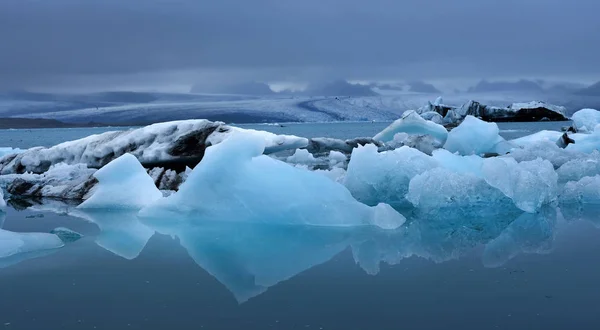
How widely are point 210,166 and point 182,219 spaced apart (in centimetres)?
79

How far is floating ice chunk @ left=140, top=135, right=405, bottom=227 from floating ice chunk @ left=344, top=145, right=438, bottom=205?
1.37m

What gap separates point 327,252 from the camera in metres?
5.22

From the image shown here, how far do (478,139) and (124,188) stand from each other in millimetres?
10099

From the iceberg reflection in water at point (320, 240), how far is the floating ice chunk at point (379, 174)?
459mm

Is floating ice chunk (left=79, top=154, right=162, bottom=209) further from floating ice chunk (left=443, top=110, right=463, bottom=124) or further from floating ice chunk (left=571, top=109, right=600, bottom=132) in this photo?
floating ice chunk (left=443, top=110, right=463, bottom=124)

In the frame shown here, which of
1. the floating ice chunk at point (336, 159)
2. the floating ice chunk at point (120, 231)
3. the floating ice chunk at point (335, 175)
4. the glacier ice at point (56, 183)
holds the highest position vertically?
the floating ice chunk at point (335, 175)

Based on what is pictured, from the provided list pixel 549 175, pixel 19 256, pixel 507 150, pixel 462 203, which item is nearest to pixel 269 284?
pixel 19 256

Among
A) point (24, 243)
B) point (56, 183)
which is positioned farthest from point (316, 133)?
point (24, 243)

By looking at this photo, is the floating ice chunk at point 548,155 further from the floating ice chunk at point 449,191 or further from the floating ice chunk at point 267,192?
the floating ice chunk at point 267,192

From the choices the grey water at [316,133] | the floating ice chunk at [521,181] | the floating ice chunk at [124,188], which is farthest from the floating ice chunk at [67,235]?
the grey water at [316,133]

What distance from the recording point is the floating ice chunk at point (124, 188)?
8.28m

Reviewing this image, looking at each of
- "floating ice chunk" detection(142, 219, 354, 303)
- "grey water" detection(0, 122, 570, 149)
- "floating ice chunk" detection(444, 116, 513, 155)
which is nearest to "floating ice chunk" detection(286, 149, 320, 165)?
"floating ice chunk" detection(444, 116, 513, 155)

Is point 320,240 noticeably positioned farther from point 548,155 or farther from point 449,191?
point 548,155

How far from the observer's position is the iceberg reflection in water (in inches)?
186
